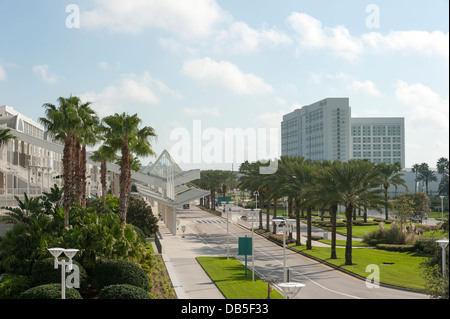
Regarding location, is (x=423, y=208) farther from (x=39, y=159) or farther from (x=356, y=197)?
→ (x=39, y=159)

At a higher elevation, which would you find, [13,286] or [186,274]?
[13,286]

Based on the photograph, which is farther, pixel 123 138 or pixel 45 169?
pixel 45 169

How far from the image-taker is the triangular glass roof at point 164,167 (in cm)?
6912

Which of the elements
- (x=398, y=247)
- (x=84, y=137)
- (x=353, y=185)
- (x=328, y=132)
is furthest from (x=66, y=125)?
(x=328, y=132)

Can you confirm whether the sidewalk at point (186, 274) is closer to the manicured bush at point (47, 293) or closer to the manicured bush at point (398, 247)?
the manicured bush at point (47, 293)

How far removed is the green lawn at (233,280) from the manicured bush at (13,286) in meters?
11.0

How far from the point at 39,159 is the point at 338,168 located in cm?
4232

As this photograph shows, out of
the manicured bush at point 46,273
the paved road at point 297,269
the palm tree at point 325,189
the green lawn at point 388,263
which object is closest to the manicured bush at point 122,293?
the manicured bush at point 46,273

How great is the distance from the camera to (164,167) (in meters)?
71.6

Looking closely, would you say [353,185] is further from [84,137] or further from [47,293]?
[47,293]

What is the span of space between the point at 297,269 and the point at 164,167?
37184 mm

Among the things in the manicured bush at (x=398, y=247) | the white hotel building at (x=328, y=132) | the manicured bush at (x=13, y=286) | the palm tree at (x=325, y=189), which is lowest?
the manicured bush at (x=398, y=247)

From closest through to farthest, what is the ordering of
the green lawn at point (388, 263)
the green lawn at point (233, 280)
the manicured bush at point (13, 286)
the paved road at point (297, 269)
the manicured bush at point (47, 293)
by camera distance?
the manicured bush at point (47, 293) → the manicured bush at point (13, 286) → the green lawn at point (233, 280) → the paved road at point (297, 269) → the green lawn at point (388, 263)
